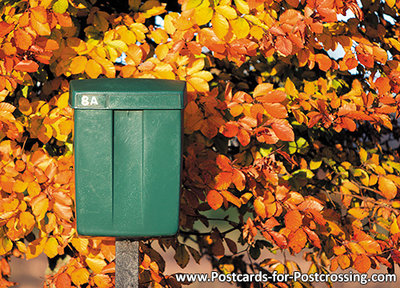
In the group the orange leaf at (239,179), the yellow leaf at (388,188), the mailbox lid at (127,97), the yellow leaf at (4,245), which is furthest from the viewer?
the yellow leaf at (388,188)

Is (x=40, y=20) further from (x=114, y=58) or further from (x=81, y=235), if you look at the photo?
(x=81, y=235)

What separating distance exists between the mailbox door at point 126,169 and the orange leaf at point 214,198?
0.45 meters

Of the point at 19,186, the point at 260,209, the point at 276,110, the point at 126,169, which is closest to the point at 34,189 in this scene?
the point at 19,186

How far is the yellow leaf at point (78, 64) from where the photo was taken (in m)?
2.24

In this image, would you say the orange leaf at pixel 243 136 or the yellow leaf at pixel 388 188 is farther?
the yellow leaf at pixel 388 188

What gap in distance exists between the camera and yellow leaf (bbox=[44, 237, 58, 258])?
7.93 ft

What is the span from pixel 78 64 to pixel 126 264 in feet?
3.04

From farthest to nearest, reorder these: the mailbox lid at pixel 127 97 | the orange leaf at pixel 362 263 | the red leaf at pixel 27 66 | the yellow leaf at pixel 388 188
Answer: the yellow leaf at pixel 388 188 → the orange leaf at pixel 362 263 → the red leaf at pixel 27 66 → the mailbox lid at pixel 127 97

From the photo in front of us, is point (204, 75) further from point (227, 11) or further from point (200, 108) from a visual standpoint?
point (227, 11)

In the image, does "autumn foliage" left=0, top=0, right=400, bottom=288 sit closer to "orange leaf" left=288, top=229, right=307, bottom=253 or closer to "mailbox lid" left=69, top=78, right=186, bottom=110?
"orange leaf" left=288, top=229, right=307, bottom=253

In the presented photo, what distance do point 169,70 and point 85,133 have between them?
0.62m

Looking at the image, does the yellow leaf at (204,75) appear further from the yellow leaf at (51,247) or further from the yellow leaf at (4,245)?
the yellow leaf at (4,245)

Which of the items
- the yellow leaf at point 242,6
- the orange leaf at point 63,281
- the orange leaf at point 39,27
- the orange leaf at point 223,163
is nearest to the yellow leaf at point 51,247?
the orange leaf at point 63,281

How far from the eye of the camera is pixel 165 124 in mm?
1782
